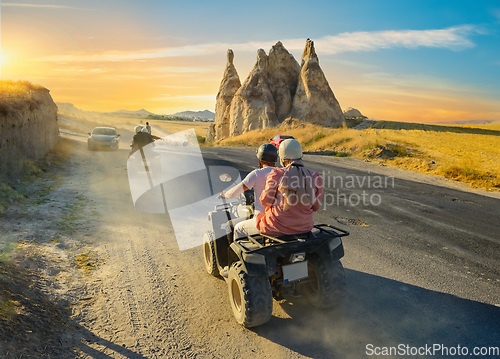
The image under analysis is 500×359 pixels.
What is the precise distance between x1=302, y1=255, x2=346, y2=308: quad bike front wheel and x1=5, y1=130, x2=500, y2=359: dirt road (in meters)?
0.28


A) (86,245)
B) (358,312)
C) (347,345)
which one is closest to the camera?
(347,345)

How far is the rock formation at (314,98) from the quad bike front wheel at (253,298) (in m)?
39.5

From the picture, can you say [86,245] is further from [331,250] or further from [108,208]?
[331,250]

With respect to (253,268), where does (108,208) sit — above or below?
below

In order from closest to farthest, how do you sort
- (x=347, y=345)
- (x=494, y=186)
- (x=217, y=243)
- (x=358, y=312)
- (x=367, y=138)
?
(x=347, y=345) → (x=358, y=312) → (x=217, y=243) → (x=494, y=186) → (x=367, y=138)

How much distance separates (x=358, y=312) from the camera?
15.6ft

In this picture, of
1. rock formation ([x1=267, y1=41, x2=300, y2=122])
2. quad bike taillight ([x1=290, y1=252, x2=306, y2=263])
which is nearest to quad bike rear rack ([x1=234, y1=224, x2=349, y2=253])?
quad bike taillight ([x1=290, y1=252, x2=306, y2=263])

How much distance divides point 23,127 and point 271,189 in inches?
567

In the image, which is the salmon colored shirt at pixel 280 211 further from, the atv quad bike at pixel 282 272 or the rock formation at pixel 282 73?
the rock formation at pixel 282 73

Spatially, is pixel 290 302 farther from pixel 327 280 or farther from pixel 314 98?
pixel 314 98

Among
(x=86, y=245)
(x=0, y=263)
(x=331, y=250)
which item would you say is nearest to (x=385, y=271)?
(x=331, y=250)

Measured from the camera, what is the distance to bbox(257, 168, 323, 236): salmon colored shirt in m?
4.13

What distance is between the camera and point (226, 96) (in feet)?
171

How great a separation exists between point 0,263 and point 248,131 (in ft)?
135
